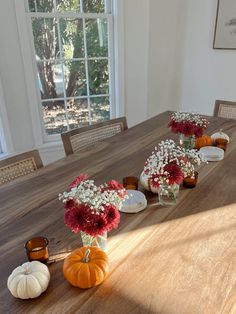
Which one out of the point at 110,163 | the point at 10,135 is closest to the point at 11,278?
the point at 110,163

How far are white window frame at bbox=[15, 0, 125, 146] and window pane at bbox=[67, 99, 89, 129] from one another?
27 centimetres

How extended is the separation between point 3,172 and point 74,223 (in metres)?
0.76

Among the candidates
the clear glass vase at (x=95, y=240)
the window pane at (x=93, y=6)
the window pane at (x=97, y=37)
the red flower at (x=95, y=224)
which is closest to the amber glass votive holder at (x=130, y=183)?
the clear glass vase at (x=95, y=240)

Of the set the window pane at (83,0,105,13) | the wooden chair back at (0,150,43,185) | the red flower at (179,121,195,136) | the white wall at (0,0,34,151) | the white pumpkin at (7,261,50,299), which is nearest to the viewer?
the white pumpkin at (7,261,50,299)

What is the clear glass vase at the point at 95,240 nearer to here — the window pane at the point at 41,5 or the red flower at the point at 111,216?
the red flower at the point at 111,216

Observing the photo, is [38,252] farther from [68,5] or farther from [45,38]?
[68,5]

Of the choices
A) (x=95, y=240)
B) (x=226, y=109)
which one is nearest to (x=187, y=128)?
(x=95, y=240)

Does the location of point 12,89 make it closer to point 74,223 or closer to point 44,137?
point 44,137

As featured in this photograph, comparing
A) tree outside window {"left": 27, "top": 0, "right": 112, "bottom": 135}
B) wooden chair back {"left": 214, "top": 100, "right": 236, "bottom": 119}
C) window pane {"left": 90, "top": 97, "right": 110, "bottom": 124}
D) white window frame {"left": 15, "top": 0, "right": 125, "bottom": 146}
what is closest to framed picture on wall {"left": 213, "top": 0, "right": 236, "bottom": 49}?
wooden chair back {"left": 214, "top": 100, "right": 236, "bottom": 119}

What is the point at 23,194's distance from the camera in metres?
1.23

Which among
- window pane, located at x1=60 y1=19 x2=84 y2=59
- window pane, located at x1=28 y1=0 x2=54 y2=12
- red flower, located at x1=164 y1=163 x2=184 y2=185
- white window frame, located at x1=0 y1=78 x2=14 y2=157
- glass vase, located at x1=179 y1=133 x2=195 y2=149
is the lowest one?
white window frame, located at x1=0 y1=78 x2=14 y2=157

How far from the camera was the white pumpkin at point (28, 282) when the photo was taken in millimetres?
715

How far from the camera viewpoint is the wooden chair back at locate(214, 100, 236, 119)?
8.04ft

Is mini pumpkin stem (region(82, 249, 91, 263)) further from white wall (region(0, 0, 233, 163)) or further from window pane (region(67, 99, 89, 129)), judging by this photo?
window pane (region(67, 99, 89, 129))
